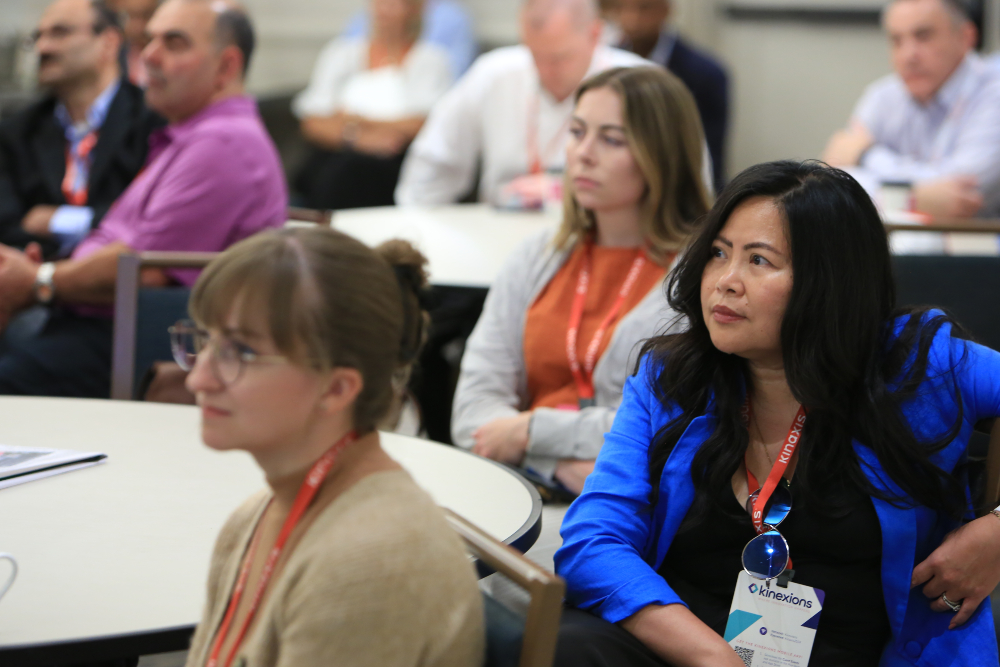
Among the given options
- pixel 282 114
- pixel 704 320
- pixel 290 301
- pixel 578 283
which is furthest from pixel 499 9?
pixel 290 301

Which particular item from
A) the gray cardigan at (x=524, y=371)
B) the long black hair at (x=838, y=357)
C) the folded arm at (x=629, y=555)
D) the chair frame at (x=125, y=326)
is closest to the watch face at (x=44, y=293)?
the chair frame at (x=125, y=326)

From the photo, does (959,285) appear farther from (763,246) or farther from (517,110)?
(517,110)

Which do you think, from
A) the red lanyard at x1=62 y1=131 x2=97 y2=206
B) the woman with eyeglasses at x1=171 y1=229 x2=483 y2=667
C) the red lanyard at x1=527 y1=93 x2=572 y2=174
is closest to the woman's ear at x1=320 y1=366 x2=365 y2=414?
the woman with eyeglasses at x1=171 y1=229 x2=483 y2=667

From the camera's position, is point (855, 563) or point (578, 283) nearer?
point (855, 563)

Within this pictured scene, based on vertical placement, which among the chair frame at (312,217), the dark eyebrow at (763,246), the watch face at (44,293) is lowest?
the watch face at (44,293)

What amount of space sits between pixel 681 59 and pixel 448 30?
160cm

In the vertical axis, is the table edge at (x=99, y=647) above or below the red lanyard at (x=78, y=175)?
above

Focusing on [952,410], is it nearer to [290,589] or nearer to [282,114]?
[290,589]

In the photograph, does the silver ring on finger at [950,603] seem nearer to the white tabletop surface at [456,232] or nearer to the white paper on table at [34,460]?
the white paper on table at [34,460]

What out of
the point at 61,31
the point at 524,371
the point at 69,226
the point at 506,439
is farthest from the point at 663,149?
the point at 61,31

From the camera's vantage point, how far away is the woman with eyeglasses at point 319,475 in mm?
876

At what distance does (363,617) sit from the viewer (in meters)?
0.87

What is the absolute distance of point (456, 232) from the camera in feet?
12.1

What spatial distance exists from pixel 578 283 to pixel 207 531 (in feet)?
3.89
